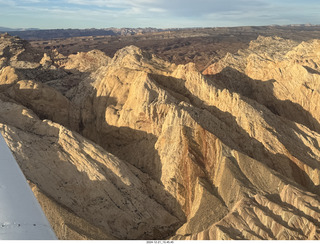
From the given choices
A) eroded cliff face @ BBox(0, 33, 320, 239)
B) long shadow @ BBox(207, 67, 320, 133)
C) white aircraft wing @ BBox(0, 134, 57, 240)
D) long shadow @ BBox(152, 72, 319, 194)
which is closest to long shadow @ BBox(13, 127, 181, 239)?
eroded cliff face @ BBox(0, 33, 320, 239)

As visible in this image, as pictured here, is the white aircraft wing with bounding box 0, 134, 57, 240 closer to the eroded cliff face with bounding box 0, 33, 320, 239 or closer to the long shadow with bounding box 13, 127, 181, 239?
the eroded cliff face with bounding box 0, 33, 320, 239

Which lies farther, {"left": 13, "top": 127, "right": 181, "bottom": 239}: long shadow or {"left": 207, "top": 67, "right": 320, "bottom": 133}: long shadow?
{"left": 207, "top": 67, "right": 320, "bottom": 133}: long shadow

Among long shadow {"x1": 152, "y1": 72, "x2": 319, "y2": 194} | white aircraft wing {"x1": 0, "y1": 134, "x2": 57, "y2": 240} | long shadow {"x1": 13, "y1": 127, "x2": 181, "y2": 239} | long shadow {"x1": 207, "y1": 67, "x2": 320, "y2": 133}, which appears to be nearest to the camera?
white aircraft wing {"x1": 0, "y1": 134, "x2": 57, "y2": 240}

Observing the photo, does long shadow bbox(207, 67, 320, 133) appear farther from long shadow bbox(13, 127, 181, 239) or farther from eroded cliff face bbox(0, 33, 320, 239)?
long shadow bbox(13, 127, 181, 239)

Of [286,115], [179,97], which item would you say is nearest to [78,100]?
[179,97]

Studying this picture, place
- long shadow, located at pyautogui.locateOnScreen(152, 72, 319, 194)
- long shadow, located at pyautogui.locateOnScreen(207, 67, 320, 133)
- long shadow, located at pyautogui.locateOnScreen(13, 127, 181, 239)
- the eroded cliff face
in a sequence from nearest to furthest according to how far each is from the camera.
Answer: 1. the eroded cliff face
2. long shadow, located at pyautogui.locateOnScreen(13, 127, 181, 239)
3. long shadow, located at pyautogui.locateOnScreen(152, 72, 319, 194)
4. long shadow, located at pyautogui.locateOnScreen(207, 67, 320, 133)

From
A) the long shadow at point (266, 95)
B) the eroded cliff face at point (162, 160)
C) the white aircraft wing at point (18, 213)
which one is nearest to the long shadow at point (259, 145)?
the eroded cliff face at point (162, 160)

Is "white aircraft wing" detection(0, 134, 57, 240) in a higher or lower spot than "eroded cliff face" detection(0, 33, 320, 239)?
higher

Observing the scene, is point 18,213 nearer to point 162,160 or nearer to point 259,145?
point 162,160
